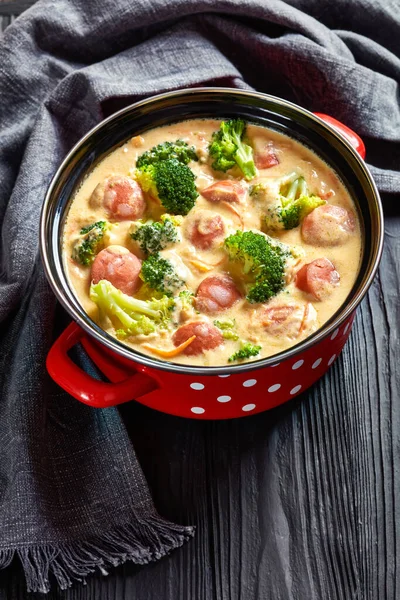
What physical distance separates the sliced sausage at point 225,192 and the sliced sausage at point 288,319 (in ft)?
1.67

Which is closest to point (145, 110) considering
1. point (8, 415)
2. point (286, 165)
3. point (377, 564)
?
point (286, 165)

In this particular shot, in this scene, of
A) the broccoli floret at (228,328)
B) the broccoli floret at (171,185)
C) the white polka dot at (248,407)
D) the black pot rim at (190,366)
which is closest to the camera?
the black pot rim at (190,366)

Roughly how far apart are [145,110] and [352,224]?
3.12 ft

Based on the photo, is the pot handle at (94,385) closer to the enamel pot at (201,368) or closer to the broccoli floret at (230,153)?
the enamel pot at (201,368)

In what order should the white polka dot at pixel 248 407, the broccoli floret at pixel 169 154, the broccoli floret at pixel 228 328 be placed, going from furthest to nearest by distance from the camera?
the broccoli floret at pixel 169 154 → the white polka dot at pixel 248 407 → the broccoli floret at pixel 228 328

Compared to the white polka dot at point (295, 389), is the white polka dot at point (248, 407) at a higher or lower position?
lower

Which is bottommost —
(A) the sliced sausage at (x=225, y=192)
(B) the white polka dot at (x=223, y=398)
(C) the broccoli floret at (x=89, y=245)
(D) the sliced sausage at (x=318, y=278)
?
(B) the white polka dot at (x=223, y=398)

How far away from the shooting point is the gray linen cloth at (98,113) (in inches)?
107

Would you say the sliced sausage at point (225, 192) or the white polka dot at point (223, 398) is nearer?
the white polka dot at point (223, 398)

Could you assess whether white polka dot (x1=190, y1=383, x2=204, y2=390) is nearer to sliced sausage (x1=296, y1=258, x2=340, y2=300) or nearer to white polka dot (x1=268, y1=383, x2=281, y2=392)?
white polka dot (x1=268, y1=383, x2=281, y2=392)

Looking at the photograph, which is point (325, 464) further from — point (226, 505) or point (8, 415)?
point (8, 415)

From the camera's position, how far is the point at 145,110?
120 inches

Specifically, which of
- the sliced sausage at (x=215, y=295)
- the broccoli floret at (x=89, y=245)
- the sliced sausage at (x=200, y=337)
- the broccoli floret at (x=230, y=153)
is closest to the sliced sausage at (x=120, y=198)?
the broccoli floret at (x=89, y=245)

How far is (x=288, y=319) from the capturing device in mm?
2580
